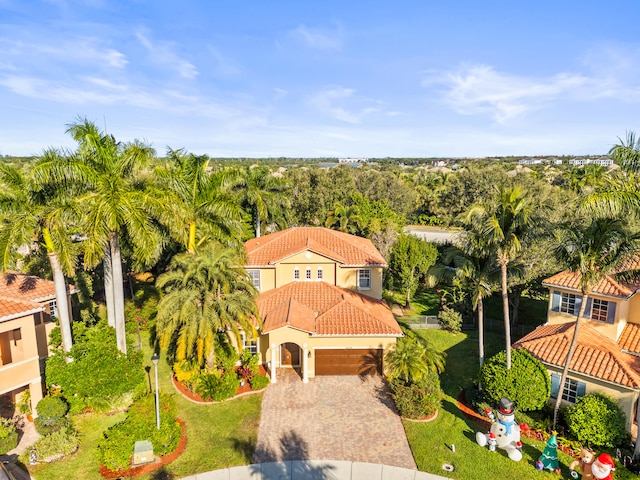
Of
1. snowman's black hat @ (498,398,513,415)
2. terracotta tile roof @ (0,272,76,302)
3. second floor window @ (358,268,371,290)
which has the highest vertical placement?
terracotta tile roof @ (0,272,76,302)

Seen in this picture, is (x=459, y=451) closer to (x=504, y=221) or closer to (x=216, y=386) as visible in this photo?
(x=504, y=221)

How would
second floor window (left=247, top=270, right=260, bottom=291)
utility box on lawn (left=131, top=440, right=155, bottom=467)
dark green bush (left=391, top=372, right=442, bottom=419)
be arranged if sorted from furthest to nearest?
second floor window (left=247, top=270, right=260, bottom=291) < dark green bush (left=391, top=372, right=442, bottom=419) < utility box on lawn (left=131, top=440, right=155, bottom=467)

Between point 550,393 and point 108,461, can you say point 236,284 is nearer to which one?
point 108,461

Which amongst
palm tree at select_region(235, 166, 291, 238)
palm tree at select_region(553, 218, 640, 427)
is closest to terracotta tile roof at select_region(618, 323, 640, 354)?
palm tree at select_region(553, 218, 640, 427)

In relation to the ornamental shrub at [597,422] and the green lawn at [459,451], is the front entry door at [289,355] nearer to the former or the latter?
the green lawn at [459,451]

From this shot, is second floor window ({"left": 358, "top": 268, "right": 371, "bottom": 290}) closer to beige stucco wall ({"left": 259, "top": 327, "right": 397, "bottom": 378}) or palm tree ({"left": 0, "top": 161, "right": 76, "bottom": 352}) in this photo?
beige stucco wall ({"left": 259, "top": 327, "right": 397, "bottom": 378})

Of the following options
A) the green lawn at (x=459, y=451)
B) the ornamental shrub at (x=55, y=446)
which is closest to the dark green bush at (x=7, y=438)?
the ornamental shrub at (x=55, y=446)
